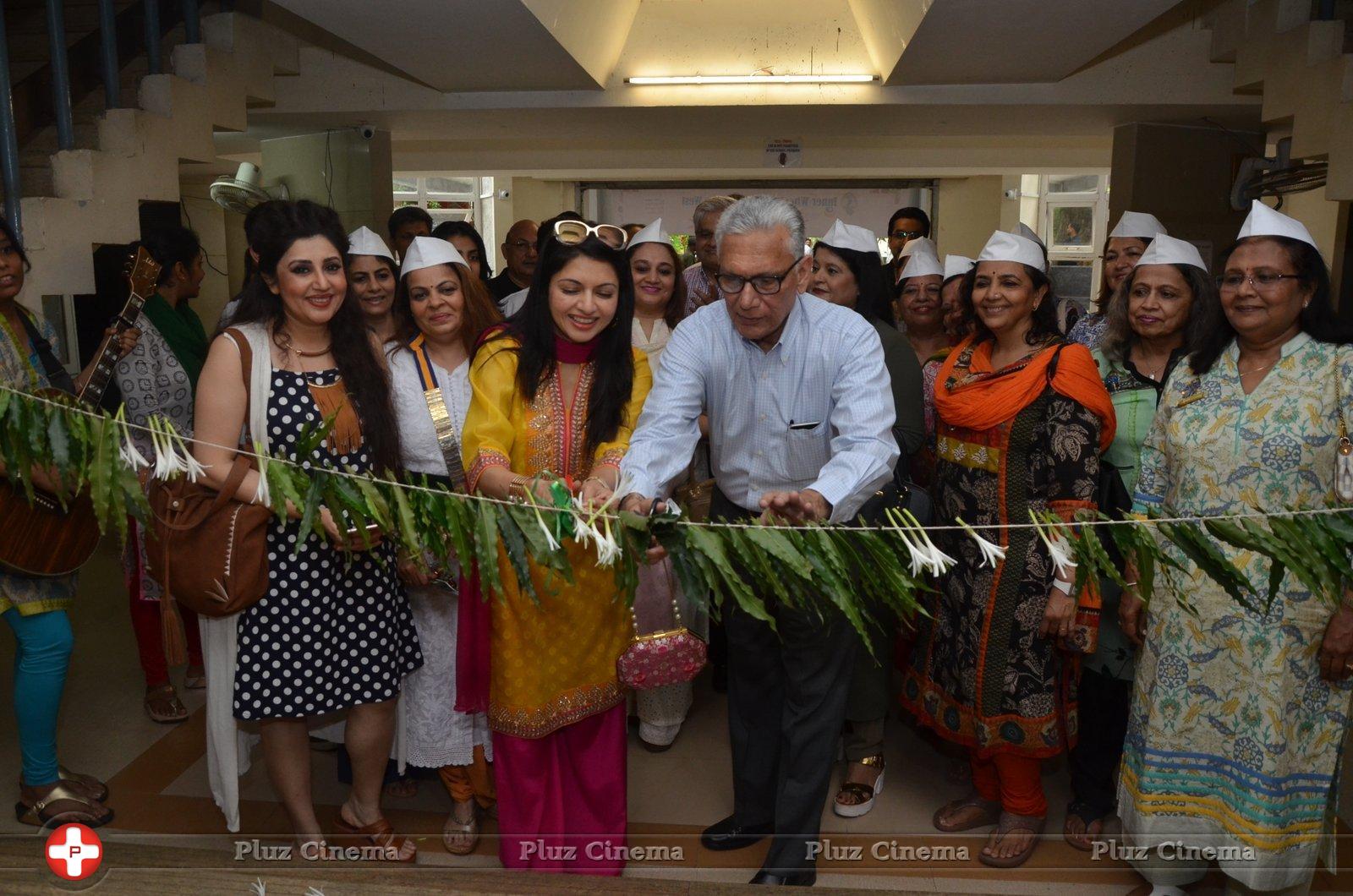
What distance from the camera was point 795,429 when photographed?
2492mm

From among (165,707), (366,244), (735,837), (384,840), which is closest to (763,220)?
(366,244)

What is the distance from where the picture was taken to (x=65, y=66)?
13.7 feet

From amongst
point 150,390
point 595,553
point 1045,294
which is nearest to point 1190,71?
point 1045,294

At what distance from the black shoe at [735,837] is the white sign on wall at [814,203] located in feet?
35.3

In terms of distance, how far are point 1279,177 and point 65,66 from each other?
19.6 feet

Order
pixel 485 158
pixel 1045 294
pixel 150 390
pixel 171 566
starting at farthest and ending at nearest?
pixel 485 158
pixel 150 390
pixel 1045 294
pixel 171 566

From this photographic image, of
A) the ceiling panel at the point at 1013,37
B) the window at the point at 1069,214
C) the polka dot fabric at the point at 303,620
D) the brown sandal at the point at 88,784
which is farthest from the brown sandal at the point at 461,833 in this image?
the window at the point at 1069,214

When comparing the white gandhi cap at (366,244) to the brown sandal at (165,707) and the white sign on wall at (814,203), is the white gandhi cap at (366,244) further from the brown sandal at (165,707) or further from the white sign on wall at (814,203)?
the white sign on wall at (814,203)

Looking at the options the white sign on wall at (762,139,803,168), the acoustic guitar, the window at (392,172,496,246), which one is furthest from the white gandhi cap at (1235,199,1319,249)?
the window at (392,172,496,246)

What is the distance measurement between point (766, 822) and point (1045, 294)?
167cm

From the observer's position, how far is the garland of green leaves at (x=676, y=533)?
1.85 m

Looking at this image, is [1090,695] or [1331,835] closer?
[1331,835]

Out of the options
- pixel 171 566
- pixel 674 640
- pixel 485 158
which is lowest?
pixel 674 640

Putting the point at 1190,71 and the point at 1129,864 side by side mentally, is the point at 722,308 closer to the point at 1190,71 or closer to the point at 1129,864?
the point at 1129,864
